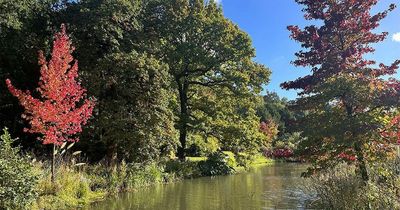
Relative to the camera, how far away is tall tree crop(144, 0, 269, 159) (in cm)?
2336

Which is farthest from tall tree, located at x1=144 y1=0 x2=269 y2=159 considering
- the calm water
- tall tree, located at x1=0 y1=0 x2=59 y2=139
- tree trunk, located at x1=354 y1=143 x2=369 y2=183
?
tree trunk, located at x1=354 y1=143 x2=369 y2=183

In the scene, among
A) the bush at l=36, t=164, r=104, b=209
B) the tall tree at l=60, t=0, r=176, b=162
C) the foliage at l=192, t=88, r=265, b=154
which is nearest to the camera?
the bush at l=36, t=164, r=104, b=209

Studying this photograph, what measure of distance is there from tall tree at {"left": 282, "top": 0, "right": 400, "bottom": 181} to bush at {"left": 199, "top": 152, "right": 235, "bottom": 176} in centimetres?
1333

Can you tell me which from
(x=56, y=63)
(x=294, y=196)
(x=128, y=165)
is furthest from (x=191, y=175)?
(x=56, y=63)

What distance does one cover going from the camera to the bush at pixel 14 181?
9.21 meters

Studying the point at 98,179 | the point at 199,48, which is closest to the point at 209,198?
the point at 98,179

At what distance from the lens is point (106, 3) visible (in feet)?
63.9

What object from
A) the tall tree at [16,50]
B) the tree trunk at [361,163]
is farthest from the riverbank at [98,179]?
the tree trunk at [361,163]

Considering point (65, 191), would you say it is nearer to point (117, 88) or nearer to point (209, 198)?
point (209, 198)

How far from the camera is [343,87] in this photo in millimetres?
9188

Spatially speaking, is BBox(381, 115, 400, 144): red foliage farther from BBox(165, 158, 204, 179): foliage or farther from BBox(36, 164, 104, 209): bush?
BBox(165, 158, 204, 179): foliage

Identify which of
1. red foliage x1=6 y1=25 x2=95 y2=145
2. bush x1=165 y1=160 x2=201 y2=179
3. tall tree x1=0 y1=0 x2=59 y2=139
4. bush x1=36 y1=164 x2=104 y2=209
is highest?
tall tree x1=0 y1=0 x2=59 y2=139

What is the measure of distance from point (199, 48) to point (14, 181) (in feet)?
51.4

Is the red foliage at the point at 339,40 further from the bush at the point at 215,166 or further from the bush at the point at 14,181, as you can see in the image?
the bush at the point at 215,166
